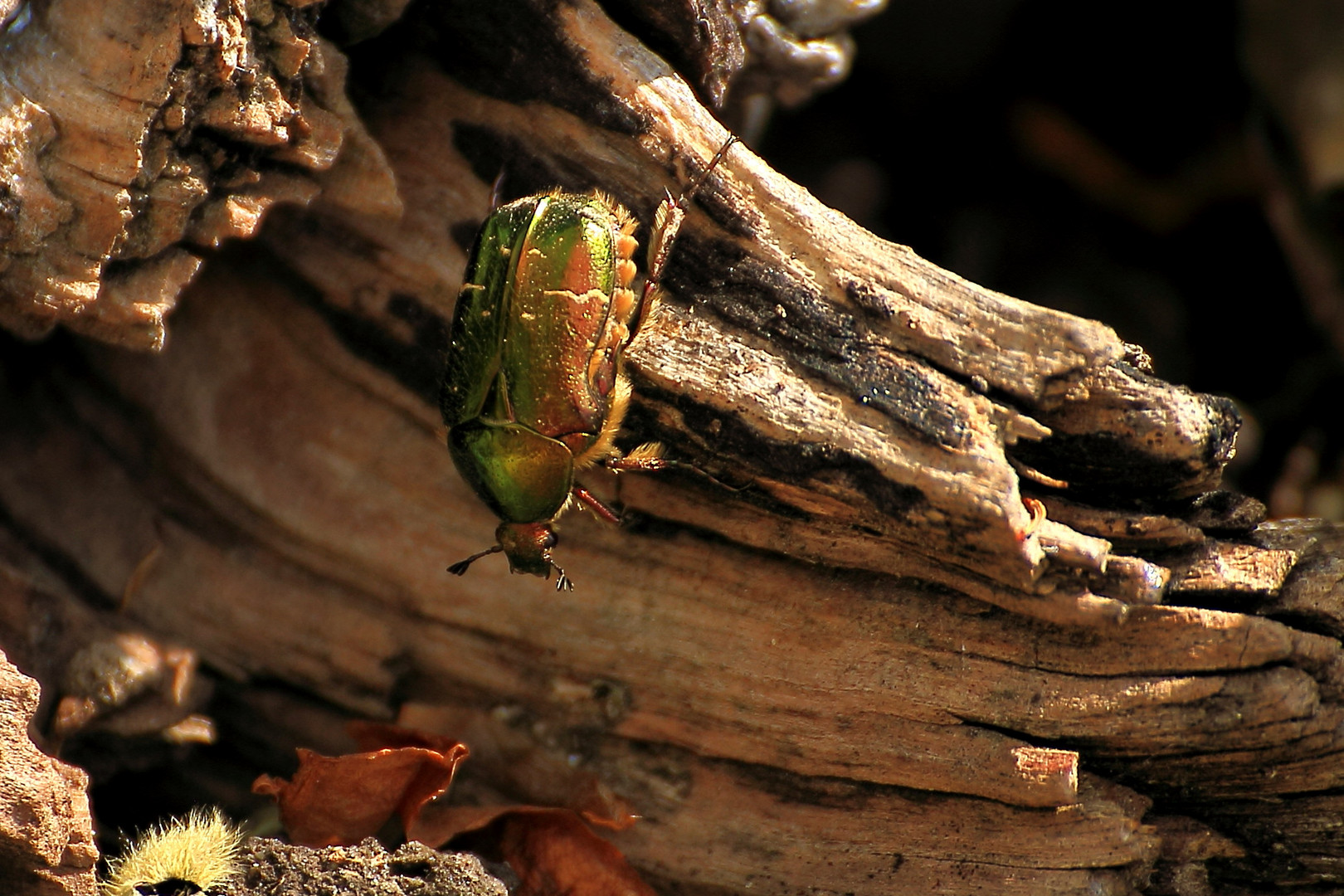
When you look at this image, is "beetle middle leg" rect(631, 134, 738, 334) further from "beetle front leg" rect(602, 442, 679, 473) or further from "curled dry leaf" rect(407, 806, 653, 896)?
"curled dry leaf" rect(407, 806, 653, 896)

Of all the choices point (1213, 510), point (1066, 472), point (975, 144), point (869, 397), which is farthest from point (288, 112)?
point (975, 144)

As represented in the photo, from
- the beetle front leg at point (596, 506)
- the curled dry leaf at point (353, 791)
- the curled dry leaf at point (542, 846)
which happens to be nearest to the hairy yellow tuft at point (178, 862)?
the curled dry leaf at point (353, 791)

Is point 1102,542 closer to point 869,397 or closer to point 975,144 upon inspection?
point 869,397

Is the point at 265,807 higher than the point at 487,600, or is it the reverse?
the point at 487,600

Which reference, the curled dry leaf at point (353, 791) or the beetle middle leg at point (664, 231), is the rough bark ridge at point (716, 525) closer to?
the beetle middle leg at point (664, 231)

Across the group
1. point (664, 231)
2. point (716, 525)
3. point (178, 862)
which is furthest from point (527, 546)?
point (178, 862)

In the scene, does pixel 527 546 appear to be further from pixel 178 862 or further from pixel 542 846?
pixel 178 862
